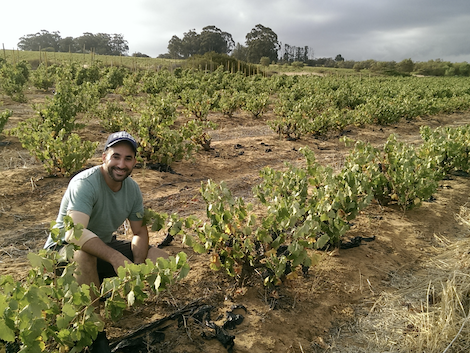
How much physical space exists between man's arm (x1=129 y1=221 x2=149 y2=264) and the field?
362 mm

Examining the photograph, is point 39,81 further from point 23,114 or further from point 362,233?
point 362,233

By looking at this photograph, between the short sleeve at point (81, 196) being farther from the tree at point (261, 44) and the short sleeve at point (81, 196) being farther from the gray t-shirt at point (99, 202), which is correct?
the tree at point (261, 44)

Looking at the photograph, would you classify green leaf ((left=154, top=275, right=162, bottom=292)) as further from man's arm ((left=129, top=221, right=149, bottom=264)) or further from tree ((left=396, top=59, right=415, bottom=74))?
tree ((left=396, top=59, right=415, bottom=74))

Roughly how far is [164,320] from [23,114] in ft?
34.3

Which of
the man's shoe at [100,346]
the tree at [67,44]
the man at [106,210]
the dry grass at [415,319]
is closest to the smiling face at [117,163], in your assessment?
the man at [106,210]

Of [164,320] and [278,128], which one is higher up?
[278,128]

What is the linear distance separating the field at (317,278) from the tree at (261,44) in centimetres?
6784

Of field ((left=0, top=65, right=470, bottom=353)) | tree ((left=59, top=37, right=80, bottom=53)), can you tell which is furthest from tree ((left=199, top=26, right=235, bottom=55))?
field ((left=0, top=65, right=470, bottom=353))

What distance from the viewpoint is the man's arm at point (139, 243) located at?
112 inches

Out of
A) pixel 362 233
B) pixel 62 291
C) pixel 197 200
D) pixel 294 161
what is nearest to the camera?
pixel 62 291

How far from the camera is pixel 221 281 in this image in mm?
3082

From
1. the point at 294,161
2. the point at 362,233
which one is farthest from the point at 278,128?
the point at 362,233

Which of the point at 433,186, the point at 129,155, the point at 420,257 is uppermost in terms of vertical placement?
the point at 129,155

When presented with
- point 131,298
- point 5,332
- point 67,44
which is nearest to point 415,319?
point 131,298
